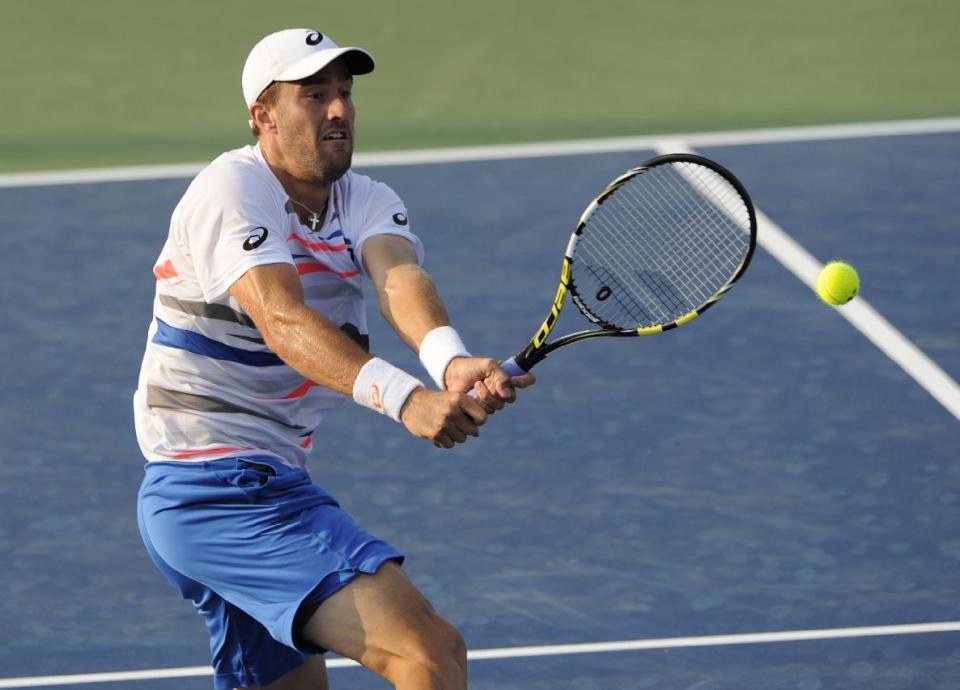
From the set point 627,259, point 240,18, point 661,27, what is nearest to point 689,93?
point 661,27

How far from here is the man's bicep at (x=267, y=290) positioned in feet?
15.3

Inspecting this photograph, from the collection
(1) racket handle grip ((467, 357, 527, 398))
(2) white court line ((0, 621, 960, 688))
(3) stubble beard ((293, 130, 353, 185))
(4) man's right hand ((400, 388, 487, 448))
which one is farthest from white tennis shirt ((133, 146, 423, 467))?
(2) white court line ((0, 621, 960, 688))

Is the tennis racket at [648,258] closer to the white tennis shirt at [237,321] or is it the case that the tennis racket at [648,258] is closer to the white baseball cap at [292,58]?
the white tennis shirt at [237,321]

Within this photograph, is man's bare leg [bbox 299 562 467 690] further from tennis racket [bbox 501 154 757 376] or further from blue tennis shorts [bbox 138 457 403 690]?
tennis racket [bbox 501 154 757 376]

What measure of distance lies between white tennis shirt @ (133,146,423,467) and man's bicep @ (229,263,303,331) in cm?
11

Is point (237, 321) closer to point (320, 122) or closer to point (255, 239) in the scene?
point (255, 239)

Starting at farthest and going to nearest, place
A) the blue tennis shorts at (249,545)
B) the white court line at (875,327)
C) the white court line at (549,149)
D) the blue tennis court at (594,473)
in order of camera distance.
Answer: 1. the white court line at (549,149)
2. the white court line at (875,327)
3. the blue tennis court at (594,473)
4. the blue tennis shorts at (249,545)

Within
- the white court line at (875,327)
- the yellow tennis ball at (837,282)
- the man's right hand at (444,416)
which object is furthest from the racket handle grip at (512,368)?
the white court line at (875,327)

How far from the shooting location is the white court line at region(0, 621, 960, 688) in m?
6.14

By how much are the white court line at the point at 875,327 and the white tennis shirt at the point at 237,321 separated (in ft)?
11.9

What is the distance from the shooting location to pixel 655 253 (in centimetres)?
716

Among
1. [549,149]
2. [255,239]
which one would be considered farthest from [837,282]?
[549,149]

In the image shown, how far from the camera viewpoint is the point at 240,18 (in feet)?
46.4

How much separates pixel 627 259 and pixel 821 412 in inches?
67.1
